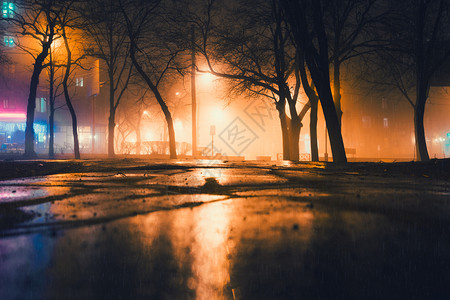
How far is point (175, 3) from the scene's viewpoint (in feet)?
70.9

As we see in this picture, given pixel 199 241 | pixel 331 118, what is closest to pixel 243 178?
pixel 199 241

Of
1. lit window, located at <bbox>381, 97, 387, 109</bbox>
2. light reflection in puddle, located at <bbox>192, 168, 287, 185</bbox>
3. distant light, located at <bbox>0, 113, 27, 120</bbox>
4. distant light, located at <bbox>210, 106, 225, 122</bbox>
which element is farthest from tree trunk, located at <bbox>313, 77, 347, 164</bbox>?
lit window, located at <bbox>381, 97, 387, 109</bbox>

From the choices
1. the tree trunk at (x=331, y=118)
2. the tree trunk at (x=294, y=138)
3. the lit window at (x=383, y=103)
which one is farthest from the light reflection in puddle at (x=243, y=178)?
the lit window at (x=383, y=103)

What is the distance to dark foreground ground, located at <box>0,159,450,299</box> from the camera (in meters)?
2.16

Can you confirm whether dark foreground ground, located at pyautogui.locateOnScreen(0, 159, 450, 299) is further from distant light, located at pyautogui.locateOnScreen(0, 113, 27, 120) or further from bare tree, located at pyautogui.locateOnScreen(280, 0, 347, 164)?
distant light, located at pyautogui.locateOnScreen(0, 113, 27, 120)

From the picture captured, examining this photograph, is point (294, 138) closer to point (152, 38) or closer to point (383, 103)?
point (152, 38)

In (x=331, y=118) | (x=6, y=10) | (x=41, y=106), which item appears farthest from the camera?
(x=41, y=106)

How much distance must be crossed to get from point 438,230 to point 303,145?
84903 mm

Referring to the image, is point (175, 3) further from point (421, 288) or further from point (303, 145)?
point (303, 145)

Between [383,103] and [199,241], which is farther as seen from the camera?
[383,103]

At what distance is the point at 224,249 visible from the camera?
111 inches

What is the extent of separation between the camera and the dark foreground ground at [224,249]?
2162 mm

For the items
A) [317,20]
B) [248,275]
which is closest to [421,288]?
[248,275]

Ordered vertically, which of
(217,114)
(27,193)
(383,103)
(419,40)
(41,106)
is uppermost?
(383,103)
